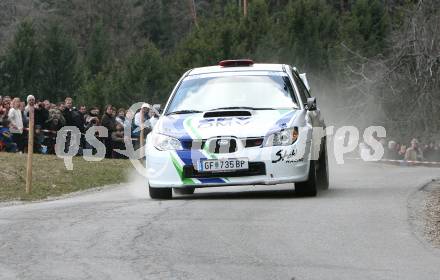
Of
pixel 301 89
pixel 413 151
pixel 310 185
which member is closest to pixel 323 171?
pixel 301 89

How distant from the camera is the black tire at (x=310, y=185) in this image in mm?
14914

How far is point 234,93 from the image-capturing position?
1585 centimetres

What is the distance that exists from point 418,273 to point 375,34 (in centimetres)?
5209

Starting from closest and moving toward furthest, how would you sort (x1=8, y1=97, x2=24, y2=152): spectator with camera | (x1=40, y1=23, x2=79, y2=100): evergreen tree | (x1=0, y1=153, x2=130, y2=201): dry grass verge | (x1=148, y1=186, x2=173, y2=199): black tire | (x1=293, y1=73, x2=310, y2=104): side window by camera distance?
1. (x1=148, y1=186, x2=173, y2=199): black tire
2. (x1=293, y1=73, x2=310, y2=104): side window
3. (x1=0, y1=153, x2=130, y2=201): dry grass verge
4. (x1=8, y1=97, x2=24, y2=152): spectator with camera
5. (x1=40, y1=23, x2=79, y2=100): evergreen tree

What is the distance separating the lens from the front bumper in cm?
1445

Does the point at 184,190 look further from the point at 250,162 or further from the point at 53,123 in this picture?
the point at 53,123

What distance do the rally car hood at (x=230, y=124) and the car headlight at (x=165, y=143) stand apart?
0.06 meters

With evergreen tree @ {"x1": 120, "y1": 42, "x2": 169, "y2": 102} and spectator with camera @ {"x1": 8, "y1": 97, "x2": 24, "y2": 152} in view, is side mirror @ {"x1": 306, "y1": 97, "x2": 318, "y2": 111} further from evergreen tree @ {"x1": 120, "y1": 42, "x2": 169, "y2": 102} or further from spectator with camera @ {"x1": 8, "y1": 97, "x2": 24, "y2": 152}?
evergreen tree @ {"x1": 120, "y1": 42, "x2": 169, "y2": 102}

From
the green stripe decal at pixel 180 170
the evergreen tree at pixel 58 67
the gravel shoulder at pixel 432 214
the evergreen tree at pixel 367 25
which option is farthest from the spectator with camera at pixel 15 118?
the evergreen tree at pixel 367 25

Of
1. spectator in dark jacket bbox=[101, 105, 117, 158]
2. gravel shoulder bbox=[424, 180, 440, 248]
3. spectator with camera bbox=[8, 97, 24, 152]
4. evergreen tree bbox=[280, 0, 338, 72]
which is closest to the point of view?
gravel shoulder bbox=[424, 180, 440, 248]

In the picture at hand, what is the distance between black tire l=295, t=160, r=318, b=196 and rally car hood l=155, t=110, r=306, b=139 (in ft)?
2.08

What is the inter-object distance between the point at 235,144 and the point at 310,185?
1.27m

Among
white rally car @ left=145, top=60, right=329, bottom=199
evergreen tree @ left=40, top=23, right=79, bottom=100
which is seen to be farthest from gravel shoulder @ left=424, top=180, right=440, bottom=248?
evergreen tree @ left=40, top=23, right=79, bottom=100

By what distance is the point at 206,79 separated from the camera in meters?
16.3
